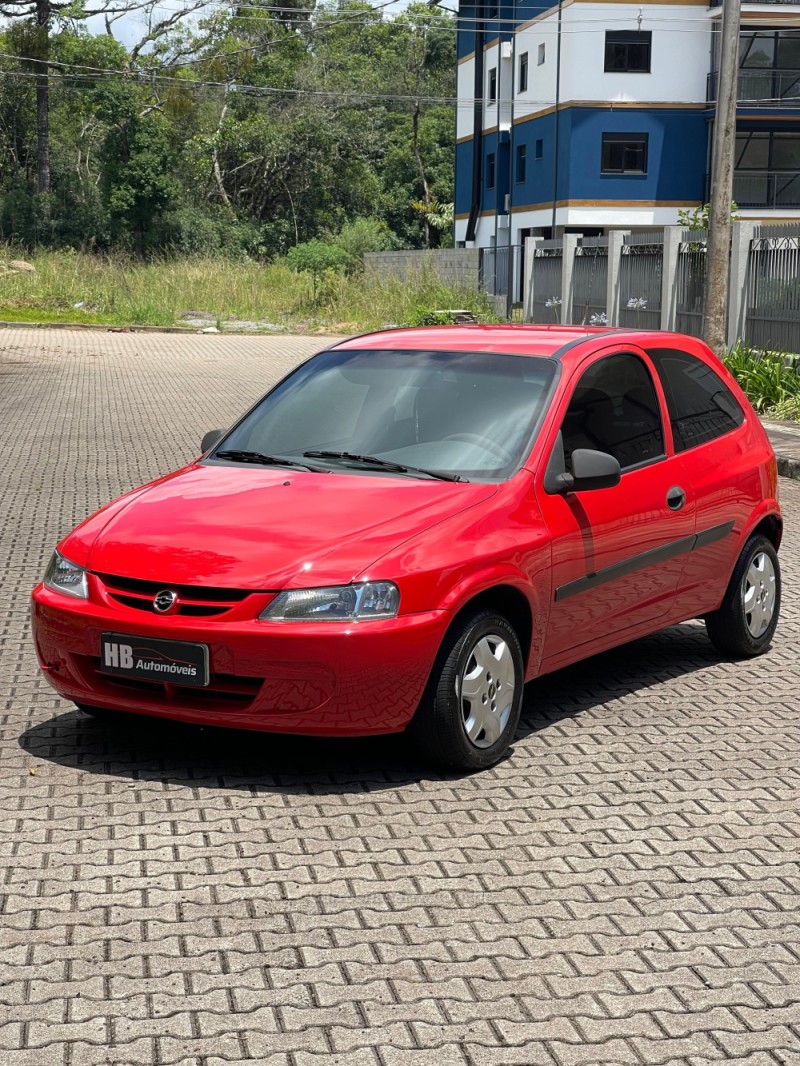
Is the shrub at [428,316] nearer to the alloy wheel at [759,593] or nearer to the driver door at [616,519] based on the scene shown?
the alloy wheel at [759,593]

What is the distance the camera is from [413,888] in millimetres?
4543

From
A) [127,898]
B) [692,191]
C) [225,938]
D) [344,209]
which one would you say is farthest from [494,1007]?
[344,209]

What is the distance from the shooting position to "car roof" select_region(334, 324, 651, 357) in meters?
6.71

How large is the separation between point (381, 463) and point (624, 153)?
49.3 meters

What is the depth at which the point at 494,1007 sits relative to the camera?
12.4 ft

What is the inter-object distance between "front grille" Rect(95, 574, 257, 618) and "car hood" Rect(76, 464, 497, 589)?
3 cm

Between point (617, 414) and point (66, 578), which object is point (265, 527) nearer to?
point (66, 578)

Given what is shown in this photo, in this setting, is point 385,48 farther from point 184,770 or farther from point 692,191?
point 184,770

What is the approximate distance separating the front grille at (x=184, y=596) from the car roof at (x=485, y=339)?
198 centimetres

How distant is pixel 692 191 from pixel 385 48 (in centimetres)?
Result: 4055

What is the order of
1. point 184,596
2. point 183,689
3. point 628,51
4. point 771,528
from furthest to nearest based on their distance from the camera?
point 628,51 < point 771,528 < point 183,689 < point 184,596

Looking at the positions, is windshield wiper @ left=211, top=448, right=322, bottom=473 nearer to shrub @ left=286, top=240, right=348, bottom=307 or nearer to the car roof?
the car roof

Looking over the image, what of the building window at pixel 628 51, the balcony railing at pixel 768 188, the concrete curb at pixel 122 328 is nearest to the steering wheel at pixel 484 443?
the concrete curb at pixel 122 328

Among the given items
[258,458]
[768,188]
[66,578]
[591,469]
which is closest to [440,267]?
[768,188]
